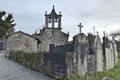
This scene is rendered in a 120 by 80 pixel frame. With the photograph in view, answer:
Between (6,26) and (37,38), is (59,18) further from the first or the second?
(6,26)

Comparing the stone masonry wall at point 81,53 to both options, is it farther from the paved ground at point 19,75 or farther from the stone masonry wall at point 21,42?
the stone masonry wall at point 21,42

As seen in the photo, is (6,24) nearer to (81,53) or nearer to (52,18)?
(52,18)

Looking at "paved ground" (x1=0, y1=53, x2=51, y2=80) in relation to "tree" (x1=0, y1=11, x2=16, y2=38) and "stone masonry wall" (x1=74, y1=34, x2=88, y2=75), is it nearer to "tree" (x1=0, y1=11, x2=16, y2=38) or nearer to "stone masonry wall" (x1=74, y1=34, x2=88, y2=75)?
"stone masonry wall" (x1=74, y1=34, x2=88, y2=75)

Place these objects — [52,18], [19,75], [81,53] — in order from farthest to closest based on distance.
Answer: [52,18]
[19,75]
[81,53]

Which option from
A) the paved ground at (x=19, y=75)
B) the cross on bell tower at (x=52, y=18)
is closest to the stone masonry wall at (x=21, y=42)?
the cross on bell tower at (x=52, y=18)

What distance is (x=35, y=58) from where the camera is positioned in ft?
62.1

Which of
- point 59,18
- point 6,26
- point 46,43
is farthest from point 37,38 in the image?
point 6,26


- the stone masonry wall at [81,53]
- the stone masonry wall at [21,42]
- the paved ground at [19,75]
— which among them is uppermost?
the stone masonry wall at [21,42]

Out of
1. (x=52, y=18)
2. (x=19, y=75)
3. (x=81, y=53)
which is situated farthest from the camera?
(x=52, y=18)

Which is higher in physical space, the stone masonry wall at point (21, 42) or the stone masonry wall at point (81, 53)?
the stone masonry wall at point (21, 42)

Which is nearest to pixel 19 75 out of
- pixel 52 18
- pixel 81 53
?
pixel 81 53

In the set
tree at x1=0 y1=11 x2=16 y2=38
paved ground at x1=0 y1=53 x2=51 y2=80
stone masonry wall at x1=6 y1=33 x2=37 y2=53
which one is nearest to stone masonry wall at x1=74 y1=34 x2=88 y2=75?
paved ground at x1=0 y1=53 x2=51 y2=80

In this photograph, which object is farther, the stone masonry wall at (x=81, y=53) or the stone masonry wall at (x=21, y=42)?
the stone masonry wall at (x=21, y=42)

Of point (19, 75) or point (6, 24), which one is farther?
point (6, 24)
